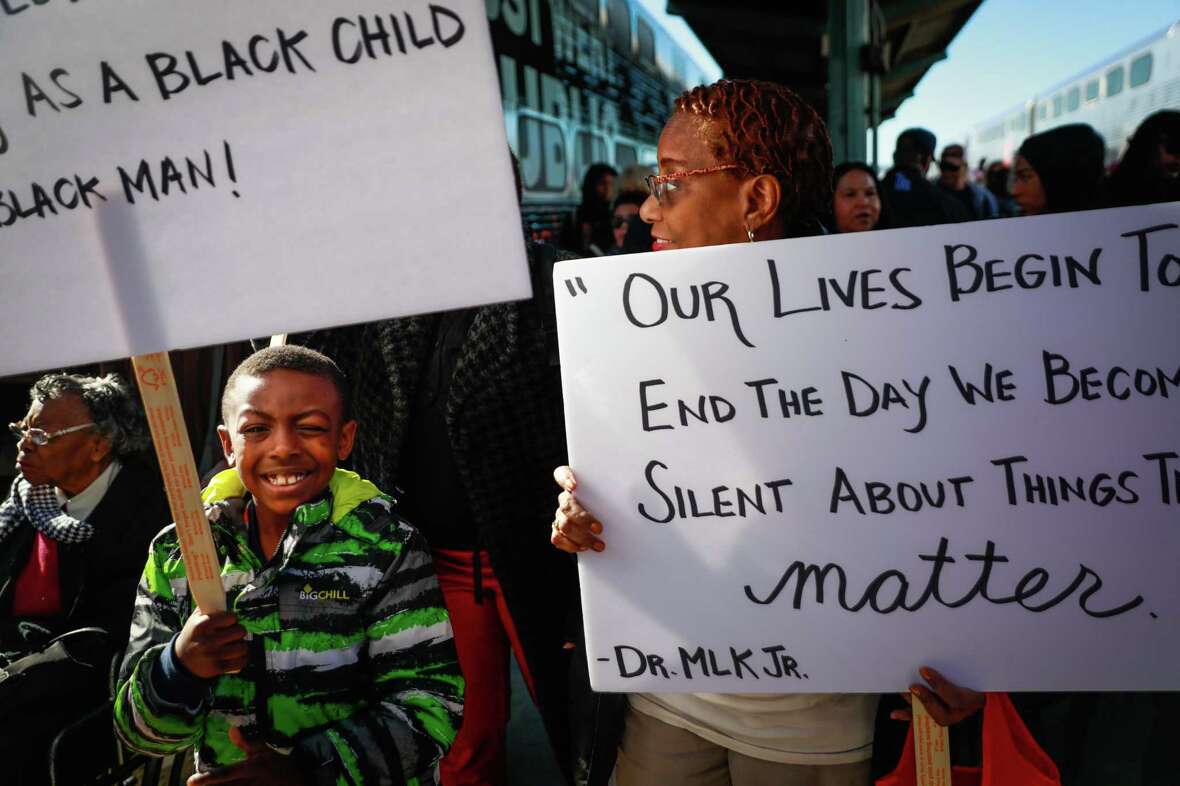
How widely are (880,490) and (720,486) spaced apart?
0.21 meters

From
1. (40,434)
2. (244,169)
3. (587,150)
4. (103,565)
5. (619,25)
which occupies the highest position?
(619,25)

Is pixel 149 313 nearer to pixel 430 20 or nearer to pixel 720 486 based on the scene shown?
pixel 430 20

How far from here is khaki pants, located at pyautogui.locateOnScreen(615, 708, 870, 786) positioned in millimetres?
1240

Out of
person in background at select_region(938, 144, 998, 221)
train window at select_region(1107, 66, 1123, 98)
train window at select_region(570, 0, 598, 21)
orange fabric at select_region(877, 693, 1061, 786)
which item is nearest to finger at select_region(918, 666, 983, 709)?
orange fabric at select_region(877, 693, 1061, 786)

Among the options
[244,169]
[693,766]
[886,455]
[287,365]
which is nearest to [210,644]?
[287,365]

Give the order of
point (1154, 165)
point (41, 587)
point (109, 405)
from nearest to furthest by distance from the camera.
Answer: point (41, 587)
point (109, 405)
point (1154, 165)

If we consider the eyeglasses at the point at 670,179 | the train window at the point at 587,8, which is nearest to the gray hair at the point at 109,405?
the eyeglasses at the point at 670,179

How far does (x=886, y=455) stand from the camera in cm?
108

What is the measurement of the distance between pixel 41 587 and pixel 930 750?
2019 millimetres

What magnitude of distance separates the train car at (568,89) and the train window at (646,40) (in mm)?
12

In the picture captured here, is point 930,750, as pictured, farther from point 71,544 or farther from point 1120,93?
point 1120,93

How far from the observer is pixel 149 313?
95cm

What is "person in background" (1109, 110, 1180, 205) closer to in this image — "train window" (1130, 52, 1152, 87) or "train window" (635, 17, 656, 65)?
"train window" (635, 17, 656, 65)

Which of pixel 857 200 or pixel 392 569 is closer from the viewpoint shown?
pixel 392 569
